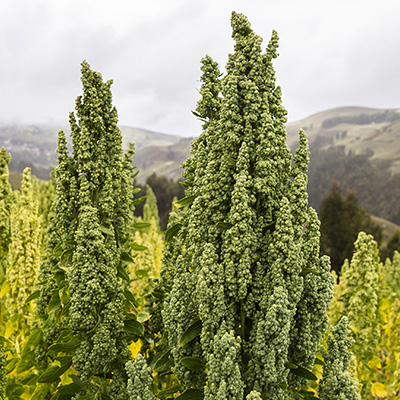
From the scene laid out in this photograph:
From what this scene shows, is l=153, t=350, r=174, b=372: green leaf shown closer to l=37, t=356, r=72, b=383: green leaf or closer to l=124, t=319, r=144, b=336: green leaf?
l=124, t=319, r=144, b=336: green leaf

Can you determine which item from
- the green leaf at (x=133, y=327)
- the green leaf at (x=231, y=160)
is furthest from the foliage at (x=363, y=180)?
the green leaf at (x=231, y=160)

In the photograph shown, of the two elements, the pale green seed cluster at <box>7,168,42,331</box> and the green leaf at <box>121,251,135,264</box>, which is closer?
the green leaf at <box>121,251,135,264</box>

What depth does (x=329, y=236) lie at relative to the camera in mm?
20375

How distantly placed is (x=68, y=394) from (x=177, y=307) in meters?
1.64

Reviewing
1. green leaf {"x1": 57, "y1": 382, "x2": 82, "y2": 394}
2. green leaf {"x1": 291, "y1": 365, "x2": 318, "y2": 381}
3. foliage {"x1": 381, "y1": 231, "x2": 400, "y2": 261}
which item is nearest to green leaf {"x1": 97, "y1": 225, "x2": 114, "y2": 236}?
green leaf {"x1": 57, "y1": 382, "x2": 82, "y2": 394}

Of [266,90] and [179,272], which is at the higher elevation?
[266,90]

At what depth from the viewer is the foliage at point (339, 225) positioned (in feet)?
65.8

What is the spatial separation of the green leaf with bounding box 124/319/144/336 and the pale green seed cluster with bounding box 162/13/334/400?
82cm

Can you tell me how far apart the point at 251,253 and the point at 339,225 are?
19493 millimetres

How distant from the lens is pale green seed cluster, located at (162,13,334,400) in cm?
247

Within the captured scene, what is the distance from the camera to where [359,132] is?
156250mm

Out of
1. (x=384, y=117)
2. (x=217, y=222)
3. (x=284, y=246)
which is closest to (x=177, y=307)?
(x=217, y=222)

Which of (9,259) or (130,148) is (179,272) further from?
(9,259)

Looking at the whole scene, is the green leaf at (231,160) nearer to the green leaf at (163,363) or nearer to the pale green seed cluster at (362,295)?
the green leaf at (163,363)
